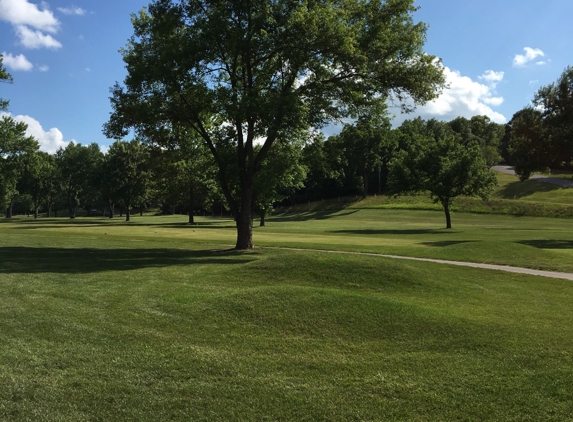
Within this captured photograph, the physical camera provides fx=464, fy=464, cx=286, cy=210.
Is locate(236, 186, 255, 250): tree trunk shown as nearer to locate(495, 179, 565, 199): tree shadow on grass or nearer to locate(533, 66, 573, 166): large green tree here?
locate(533, 66, 573, 166): large green tree

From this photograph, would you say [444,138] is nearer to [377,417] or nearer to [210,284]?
[210,284]

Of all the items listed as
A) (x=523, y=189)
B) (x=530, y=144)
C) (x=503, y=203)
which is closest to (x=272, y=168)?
(x=530, y=144)

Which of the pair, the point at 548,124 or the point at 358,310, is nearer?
the point at 358,310

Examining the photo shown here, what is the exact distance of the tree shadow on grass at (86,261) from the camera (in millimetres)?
15547

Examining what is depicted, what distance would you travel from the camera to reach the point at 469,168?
51.2 metres

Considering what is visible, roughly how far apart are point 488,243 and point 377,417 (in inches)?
821

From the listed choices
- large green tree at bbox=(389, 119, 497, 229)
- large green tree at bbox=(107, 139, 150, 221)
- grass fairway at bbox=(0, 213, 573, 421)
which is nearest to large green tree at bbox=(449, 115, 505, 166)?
large green tree at bbox=(389, 119, 497, 229)

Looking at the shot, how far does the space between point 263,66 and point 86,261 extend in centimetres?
1282

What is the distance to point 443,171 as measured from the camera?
51.3m

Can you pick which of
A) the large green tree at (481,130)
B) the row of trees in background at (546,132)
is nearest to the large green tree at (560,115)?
the row of trees in background at (546,132)

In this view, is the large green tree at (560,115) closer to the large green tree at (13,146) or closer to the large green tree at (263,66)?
the large green tree at (263,66)

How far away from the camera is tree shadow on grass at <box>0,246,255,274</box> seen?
15.5 meters

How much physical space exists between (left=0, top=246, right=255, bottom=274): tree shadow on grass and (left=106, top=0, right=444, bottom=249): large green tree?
223 inches

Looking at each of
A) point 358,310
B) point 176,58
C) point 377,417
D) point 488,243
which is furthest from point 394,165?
point 377,417
